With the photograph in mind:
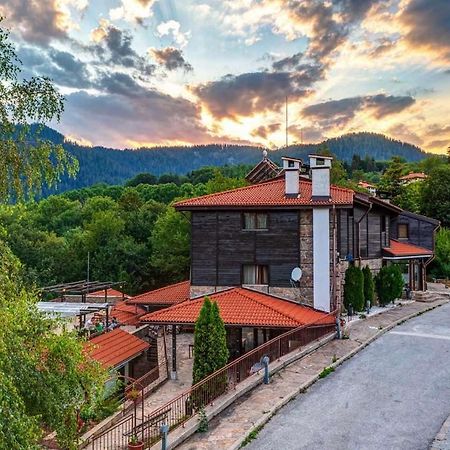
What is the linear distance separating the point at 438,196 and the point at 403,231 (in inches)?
667

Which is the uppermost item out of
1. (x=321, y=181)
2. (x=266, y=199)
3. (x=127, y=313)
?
(x=321, y=181)

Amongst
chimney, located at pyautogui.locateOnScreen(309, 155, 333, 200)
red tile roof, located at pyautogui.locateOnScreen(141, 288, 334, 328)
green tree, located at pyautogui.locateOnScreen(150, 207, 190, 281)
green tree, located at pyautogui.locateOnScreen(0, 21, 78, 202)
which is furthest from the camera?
green tree, located at pyautogui.locateOnScreen(150, 207, 190, 281)

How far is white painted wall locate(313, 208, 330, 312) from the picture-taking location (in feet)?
71.0

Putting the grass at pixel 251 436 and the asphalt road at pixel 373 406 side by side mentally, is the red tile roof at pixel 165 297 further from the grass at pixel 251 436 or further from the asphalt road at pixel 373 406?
the grass at pixel 251 436

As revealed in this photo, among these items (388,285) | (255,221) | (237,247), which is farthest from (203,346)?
(388,285)

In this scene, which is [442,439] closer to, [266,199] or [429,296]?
[266,199]

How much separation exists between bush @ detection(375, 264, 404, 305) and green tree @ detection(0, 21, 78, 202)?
74.0ft

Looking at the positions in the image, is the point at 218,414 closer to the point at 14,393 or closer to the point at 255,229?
the point at 14,393

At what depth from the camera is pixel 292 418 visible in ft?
39.8

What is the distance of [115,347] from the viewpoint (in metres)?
18.8

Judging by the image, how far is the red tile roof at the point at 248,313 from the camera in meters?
18.3

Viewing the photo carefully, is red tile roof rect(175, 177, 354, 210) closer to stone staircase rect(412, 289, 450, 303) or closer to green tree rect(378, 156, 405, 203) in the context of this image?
stone staircase rect(412, 289, 450, 303)

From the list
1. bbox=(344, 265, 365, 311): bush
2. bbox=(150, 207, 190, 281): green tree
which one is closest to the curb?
bbox=(344, 265, 365, 311): bush

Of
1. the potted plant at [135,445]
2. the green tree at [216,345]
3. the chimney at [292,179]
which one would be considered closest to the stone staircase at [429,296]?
the chimney at [292,179]
